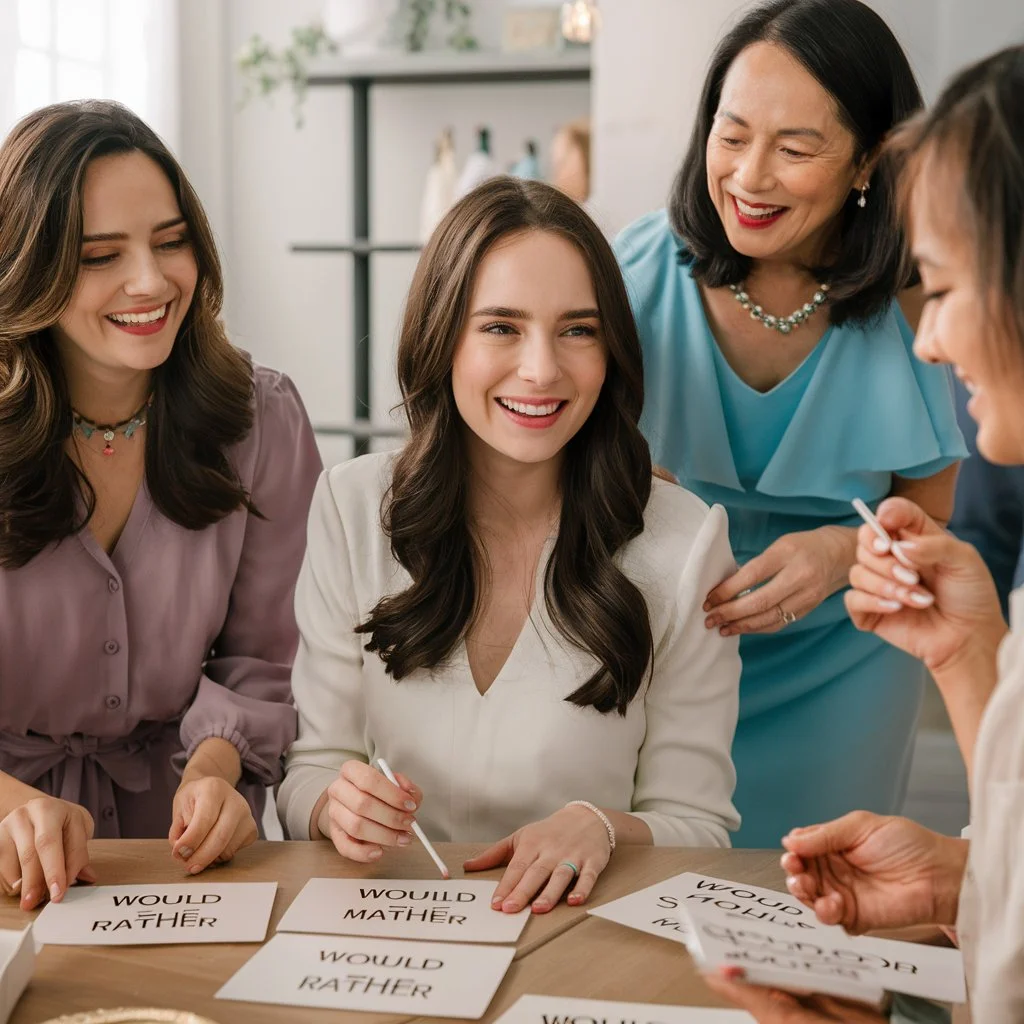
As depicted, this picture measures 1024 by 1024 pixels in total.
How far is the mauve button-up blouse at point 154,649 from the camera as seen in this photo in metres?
Result: 1.81

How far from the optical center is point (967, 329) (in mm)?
1004

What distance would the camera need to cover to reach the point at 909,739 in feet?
7.32

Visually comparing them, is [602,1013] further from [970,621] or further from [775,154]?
[775,154]

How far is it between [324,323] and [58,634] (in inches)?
136

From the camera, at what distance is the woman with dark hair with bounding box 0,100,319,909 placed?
1733mm

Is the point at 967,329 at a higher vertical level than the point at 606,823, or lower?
higher

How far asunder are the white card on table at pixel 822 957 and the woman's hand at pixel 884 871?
1.2 inches

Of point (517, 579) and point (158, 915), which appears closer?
point (158, 915)

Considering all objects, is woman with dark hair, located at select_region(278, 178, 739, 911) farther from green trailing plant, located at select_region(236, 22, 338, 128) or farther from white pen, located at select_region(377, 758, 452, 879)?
green trailing plant, located at select_region(236, 22, 338, 128)

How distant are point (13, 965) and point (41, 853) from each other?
0.24m

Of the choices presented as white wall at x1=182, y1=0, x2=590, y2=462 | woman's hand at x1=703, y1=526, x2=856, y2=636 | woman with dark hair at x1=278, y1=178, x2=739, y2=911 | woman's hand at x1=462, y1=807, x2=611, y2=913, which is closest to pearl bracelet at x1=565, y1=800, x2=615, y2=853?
woman's hand at x1=462, y1=807, x2=611, y2=913

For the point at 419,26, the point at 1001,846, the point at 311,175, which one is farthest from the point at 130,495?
the point at 311,175

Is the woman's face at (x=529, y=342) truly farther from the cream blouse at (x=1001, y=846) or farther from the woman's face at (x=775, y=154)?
the cream blouse at (x=1001, y=846)

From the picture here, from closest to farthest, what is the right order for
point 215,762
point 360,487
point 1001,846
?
1. point 1001,846
2. point 215,762
3. point 360,487
